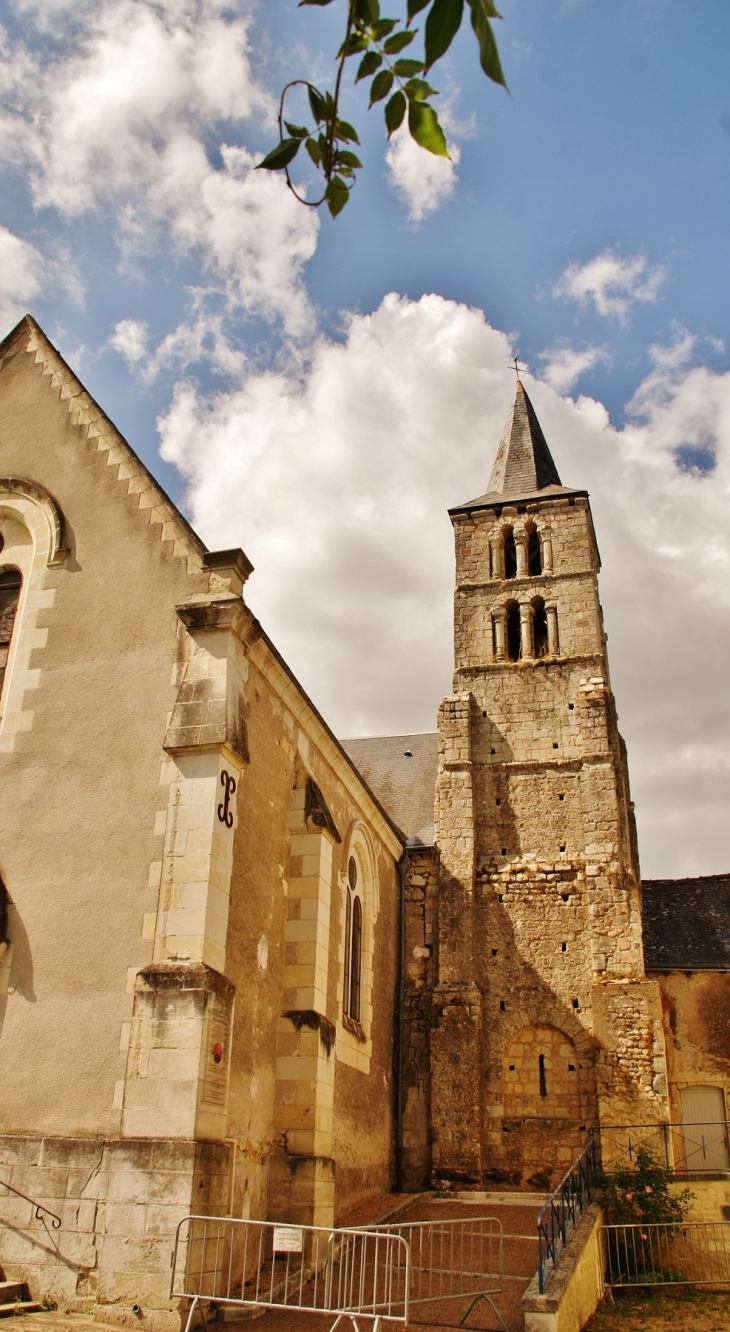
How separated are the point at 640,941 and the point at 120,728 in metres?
9.58

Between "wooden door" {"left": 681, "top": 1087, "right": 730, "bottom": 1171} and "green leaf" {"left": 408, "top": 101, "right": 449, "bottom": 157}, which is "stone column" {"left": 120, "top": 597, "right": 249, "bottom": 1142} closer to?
"green leaf" {"left": 408, "top": 101, "right": 449, "bottom": 157}

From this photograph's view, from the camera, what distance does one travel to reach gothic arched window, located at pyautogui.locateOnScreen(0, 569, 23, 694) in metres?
10.5

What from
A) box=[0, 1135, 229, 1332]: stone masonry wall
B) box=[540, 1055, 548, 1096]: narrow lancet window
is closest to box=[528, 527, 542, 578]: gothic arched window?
box=[540, 1055, 548, 1096]: narrow lancet window

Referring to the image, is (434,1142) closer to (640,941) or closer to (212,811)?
(640,941)

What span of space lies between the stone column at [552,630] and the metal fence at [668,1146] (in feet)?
27.2

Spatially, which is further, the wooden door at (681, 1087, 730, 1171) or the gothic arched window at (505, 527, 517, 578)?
A: the gothic arched window at (505, 527, 517, 578)

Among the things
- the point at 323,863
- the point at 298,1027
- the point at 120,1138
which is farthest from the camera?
the point at 323,863

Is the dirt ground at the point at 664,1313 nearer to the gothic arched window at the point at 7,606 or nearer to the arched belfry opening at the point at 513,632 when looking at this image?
the gothic arched window at the point at 7,606

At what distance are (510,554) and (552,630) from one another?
2397mm

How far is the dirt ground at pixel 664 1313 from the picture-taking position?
9.93 meters

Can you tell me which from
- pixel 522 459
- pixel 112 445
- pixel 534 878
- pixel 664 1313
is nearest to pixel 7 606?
pixel 112 445

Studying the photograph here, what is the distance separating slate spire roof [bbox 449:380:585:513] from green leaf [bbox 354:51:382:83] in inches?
727

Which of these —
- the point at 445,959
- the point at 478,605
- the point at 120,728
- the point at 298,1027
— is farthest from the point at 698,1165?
the point at 120,728

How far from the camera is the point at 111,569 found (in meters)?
10.3
